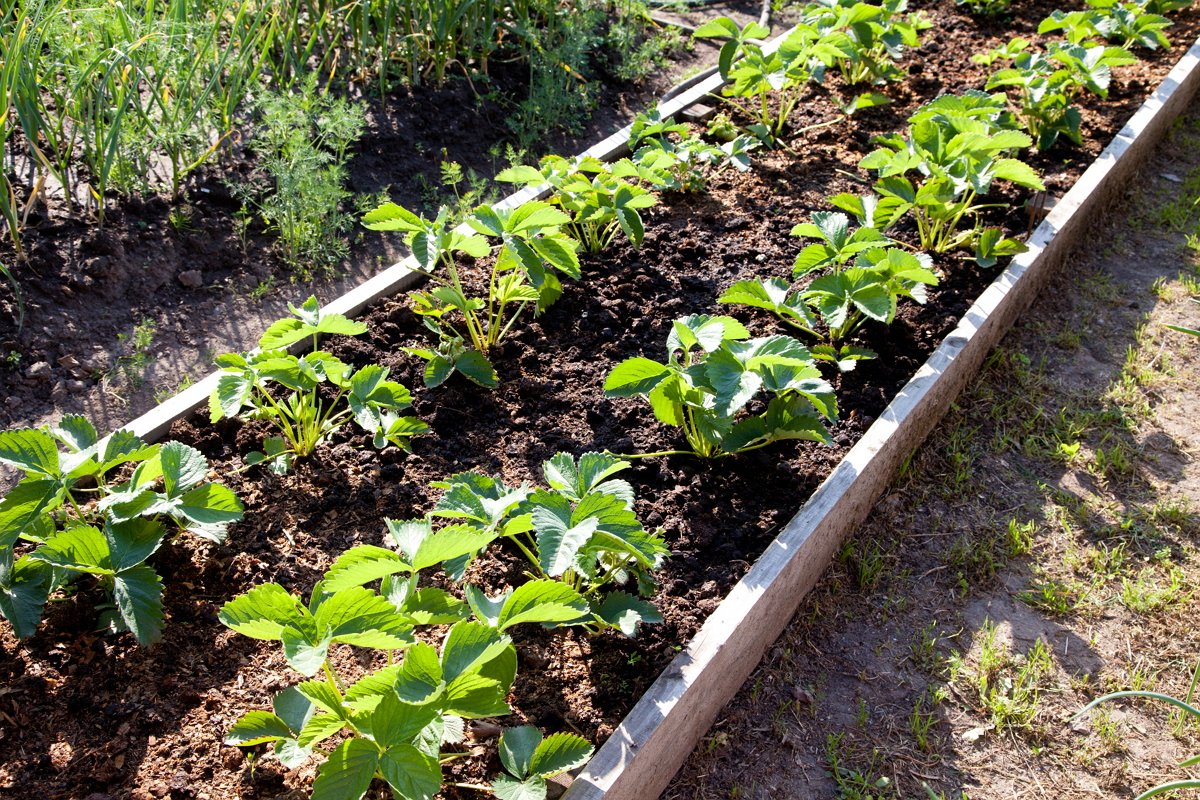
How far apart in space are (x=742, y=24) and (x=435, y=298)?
3.08m

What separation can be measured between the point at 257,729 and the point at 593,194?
1833 mm

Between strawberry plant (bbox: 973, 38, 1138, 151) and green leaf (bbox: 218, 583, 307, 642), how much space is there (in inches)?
129

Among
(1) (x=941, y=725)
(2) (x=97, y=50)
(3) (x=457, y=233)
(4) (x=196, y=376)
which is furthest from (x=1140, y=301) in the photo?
(2) (x=97, y=50)

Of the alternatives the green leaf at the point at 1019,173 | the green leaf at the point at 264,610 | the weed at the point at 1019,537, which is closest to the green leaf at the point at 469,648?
the green leaf at the point at 264,610

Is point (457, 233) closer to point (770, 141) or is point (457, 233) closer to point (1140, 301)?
point (770, 141)

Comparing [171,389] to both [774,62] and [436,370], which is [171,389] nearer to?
[436,370]

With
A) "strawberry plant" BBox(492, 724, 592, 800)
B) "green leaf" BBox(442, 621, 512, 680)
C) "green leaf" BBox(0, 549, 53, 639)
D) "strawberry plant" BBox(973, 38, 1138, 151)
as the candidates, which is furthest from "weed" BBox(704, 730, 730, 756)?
"strawberry plant" BBox(973, 38, 1138, 151)

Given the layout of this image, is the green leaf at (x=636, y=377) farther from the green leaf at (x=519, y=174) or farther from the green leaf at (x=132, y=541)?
the green leaf at (x=132, y=541)

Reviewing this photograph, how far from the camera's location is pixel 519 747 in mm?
1724

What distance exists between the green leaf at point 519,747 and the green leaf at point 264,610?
1.39ft

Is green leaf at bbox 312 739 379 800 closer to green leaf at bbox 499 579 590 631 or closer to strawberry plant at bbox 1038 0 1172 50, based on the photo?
green leaf at bbox 499 579 590 631

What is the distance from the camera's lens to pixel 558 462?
207 cm

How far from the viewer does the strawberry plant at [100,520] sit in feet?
6.21

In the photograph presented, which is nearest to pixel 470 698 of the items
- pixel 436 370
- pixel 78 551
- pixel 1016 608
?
pixel 78 551
